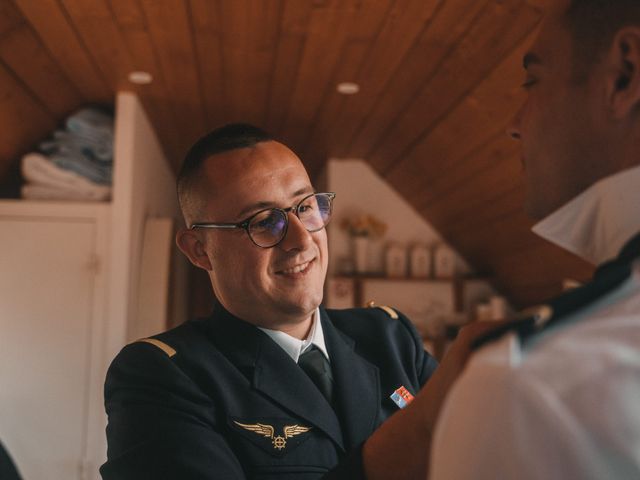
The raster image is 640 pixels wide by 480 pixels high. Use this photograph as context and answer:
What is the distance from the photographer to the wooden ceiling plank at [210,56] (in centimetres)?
265

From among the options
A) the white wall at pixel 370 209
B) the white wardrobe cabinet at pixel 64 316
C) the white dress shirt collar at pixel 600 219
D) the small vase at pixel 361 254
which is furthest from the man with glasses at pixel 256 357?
the white wall at pixel 370 209

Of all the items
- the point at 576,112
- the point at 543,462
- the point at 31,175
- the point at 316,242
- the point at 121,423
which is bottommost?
the point at 121,423

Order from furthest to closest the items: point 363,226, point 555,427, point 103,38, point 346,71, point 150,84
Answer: point 363,226 → point 150,84 → point 346,71 → point 103,38 → point 555,427

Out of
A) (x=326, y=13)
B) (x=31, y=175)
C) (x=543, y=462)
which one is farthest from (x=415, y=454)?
(x=31, y=175)

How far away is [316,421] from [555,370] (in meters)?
0.71

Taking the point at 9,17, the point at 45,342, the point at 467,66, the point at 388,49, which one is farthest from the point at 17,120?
the point at 467,66

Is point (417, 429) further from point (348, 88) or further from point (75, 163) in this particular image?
point (75, 163)

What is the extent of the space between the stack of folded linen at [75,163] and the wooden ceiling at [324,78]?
0.37 ft

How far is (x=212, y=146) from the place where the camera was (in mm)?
1323

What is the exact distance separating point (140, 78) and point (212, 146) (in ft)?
7.23

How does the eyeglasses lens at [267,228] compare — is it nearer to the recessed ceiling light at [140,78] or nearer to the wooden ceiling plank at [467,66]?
the wooden ceiling plank at [467,66]

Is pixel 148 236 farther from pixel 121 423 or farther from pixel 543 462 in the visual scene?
pixel 543 462

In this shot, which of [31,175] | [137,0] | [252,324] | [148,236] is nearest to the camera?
[252,324]

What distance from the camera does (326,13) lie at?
267 centimetres
